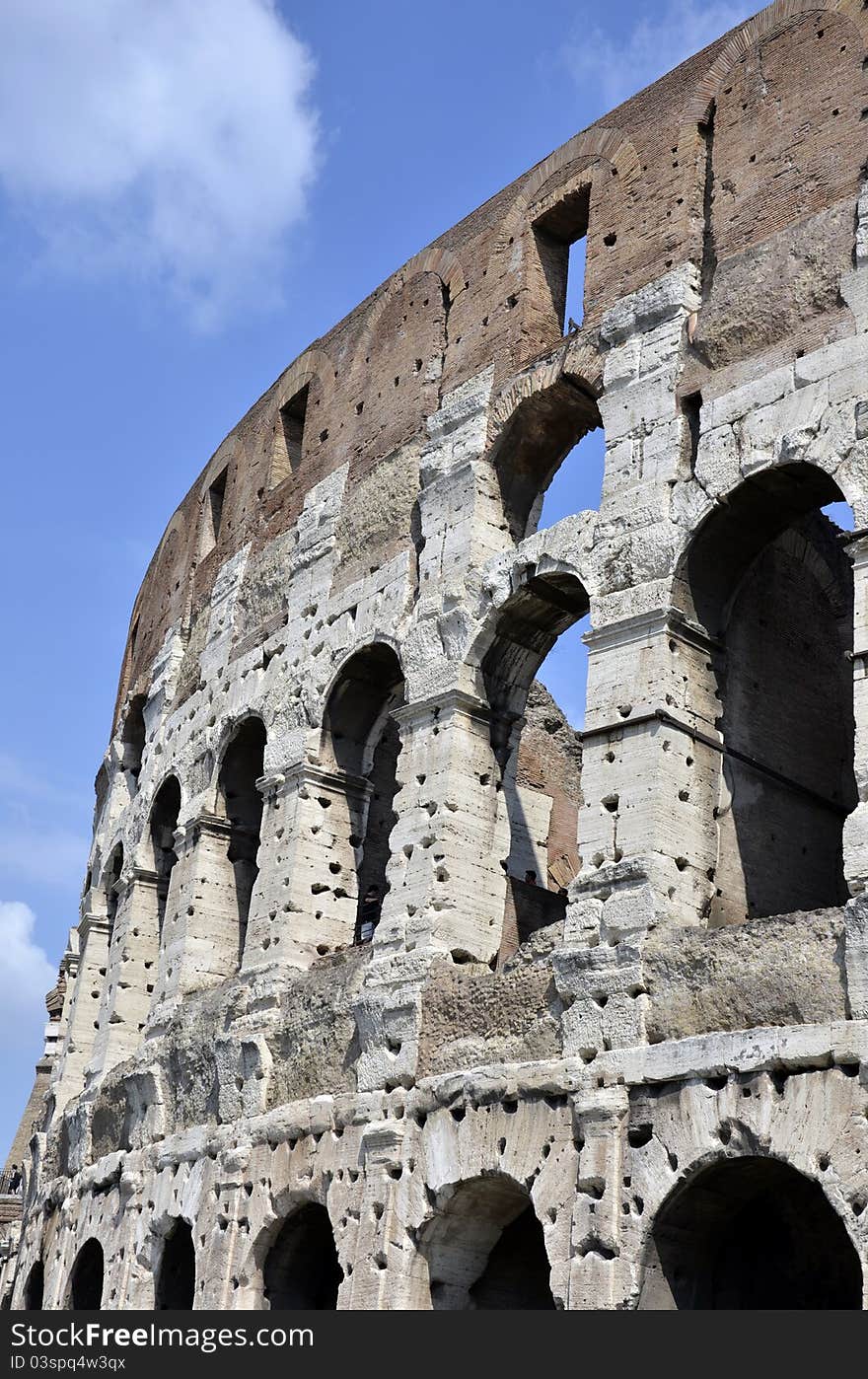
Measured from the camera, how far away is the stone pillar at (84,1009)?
1745cm

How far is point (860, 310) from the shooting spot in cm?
1020

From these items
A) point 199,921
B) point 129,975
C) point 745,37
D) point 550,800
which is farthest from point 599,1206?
point 129,975

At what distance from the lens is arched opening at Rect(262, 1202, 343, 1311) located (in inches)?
478

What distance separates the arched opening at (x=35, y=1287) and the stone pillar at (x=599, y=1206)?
882cm

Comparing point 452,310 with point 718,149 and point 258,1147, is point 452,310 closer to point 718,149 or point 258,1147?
point 718,149

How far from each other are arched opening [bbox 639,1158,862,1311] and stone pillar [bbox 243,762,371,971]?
4436 mm

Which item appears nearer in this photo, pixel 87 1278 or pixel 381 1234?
pixel 381 1234

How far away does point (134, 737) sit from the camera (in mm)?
19391

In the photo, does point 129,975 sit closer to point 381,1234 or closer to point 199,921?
point 199,921

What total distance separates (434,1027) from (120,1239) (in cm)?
478

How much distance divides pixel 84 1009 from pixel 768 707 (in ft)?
31.0

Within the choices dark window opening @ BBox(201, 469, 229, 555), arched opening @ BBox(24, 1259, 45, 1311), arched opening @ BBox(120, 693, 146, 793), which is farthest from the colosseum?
arched opening @ BBox(120, 693, 146, 793)

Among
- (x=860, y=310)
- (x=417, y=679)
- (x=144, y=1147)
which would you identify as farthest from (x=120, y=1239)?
(x=860, y=310)

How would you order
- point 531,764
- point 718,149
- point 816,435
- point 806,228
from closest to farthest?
point 816,435, point 806,228, point 718,149, point 531,764
